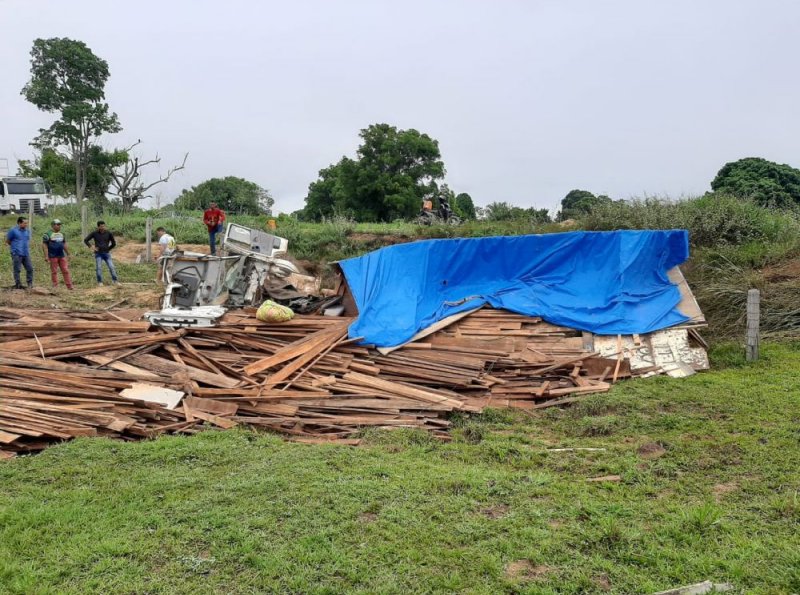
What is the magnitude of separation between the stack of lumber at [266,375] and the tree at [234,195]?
28941 millimetres

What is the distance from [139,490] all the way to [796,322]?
10.8 meters

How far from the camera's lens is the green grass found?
3.57 metres

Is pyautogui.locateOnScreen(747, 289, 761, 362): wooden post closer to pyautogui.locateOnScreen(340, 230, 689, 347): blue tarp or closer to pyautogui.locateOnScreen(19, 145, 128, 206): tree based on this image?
pyautogui.locateOnScreen(340, 230, 689, 347): blue tarp

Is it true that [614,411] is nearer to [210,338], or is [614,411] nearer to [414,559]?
[414,559]

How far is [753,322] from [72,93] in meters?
31.6

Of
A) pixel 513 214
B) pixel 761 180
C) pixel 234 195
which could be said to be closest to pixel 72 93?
pixel 234 195

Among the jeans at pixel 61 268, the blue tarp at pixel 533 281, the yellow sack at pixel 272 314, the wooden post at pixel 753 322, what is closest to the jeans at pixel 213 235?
the jeans at pixel 61 268

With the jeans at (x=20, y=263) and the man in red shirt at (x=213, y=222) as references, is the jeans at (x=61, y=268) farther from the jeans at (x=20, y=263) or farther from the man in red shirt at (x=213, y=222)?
the man in red shirt at (x=213, y=222)

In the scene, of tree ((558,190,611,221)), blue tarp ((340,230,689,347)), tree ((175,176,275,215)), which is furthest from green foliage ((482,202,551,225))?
tree ((175,176,275,215))

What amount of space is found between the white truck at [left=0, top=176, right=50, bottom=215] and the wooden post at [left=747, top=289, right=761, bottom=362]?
3327 cm

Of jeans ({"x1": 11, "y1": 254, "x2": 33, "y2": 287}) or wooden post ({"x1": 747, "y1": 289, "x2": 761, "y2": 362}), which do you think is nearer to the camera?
wooden post ({"x1": 747, "y1": 289, "x2": 761, "y2": 362})

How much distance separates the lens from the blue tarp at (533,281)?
30.9ft

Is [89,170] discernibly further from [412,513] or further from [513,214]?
[412,513]

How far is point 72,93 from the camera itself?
28953 millimetres
